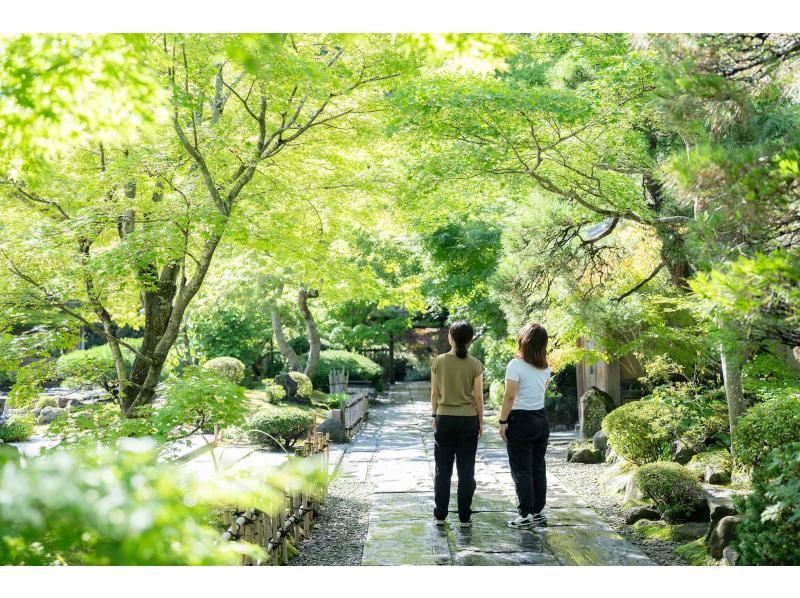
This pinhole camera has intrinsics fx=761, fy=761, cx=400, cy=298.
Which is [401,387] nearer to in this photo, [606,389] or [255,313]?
[255,313]

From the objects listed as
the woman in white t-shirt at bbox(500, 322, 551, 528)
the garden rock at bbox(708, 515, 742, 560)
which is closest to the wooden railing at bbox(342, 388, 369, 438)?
the woman in white t-shirt at bbox(500, 322, 551, 528)

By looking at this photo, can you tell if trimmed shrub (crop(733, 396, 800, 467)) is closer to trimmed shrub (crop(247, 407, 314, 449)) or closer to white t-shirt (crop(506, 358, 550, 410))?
white t-shirt (crop(506, 358, 550, 410))

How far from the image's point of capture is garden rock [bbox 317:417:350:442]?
970 cm

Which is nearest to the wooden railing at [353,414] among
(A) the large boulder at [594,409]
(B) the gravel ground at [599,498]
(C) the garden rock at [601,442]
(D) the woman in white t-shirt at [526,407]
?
(B) the gravel ground at [599,498]

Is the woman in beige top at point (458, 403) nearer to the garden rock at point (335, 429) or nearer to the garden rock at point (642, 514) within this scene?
the garden rock at point (642, 514)

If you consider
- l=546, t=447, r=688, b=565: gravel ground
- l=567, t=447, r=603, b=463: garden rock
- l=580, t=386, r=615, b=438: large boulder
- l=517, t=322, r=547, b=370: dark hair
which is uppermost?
l=517, t=322, r=547, b=370: dark hair

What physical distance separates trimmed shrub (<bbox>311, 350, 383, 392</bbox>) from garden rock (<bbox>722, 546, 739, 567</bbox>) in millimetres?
11395

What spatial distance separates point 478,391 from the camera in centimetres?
446

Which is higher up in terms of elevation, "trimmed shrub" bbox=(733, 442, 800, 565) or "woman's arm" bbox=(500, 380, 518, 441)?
"woman's arm" bbox=(500, 380, 518, 441)

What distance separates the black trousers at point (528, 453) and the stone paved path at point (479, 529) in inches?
7.9

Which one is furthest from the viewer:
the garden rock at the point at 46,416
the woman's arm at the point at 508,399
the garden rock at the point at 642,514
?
the garden rock at the point at 46,416

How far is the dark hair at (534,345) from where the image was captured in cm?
443

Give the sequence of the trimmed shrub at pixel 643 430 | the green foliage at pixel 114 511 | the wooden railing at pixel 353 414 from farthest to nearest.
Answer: the wooden railing at pixel 353 414, the trimmed shrub at pixel 643 430, the green foliage at pixel 114 511

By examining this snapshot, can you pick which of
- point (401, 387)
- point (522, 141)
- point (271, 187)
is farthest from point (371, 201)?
point (401, 387)
